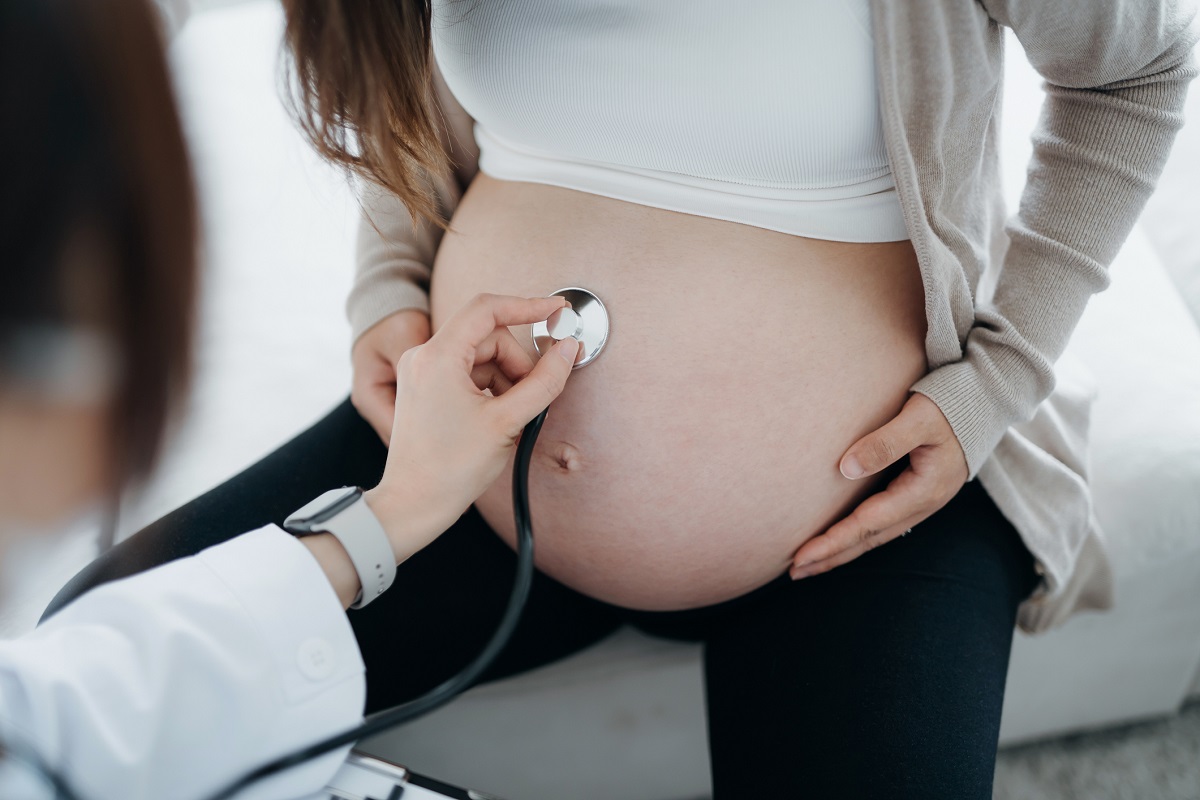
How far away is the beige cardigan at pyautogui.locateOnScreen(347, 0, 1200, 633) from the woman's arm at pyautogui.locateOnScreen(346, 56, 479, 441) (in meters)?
0.01

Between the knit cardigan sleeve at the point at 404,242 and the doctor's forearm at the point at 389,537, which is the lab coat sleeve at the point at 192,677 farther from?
the knit cardigan sleeve at the point at 404,242

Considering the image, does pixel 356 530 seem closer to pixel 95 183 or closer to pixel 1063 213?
pixel 95 183

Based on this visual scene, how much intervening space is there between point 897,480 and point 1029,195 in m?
0.30

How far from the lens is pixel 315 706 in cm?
49

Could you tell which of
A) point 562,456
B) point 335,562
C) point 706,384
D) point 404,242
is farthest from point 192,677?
point 404,242

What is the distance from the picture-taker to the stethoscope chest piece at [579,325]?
2.20 feet

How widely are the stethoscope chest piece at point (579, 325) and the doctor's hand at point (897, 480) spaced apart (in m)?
0.24

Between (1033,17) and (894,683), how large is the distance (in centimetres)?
55

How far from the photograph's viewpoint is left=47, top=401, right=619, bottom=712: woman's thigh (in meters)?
0.76

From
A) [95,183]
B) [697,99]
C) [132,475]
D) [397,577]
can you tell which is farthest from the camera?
[397,577]

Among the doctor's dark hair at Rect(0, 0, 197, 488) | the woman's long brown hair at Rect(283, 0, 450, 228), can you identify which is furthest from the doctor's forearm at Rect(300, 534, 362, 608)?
the woman's long brown hair at Rect(283, 0, 450, 228)

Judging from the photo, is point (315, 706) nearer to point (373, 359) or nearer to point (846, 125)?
point (373, 359)

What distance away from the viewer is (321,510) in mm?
542

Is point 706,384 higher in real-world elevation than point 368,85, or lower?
lower
